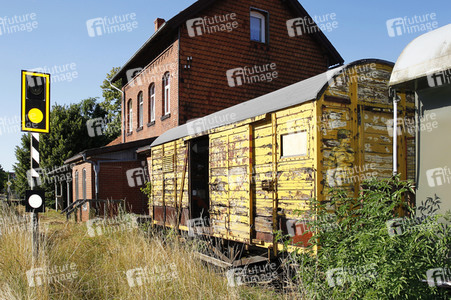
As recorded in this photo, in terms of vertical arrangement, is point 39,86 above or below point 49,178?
above

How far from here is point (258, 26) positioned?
56.0 feet

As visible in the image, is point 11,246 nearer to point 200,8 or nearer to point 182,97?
point 182,97

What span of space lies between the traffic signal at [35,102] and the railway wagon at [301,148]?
3.26m

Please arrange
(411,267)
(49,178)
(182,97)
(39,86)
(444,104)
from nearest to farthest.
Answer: (411,267) < (444,104) < (39,86) < (182,97) < (49,178)

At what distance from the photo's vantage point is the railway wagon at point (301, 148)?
5406 millimetres

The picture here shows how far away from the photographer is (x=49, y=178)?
88.7 feet

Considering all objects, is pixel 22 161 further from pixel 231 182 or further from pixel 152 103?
pixel 231 182

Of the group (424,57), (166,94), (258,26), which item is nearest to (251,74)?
(258,26)

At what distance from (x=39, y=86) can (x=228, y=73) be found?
10.5m

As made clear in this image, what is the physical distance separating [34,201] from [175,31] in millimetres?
10781

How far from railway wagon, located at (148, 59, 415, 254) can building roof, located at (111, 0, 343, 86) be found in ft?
27.5

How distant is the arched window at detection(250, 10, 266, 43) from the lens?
16891 millimetres

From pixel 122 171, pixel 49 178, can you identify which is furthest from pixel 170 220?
pixel 49 178

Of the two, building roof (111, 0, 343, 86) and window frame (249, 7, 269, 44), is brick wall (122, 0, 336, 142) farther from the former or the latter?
building roof (111, 0, 343, 86)
